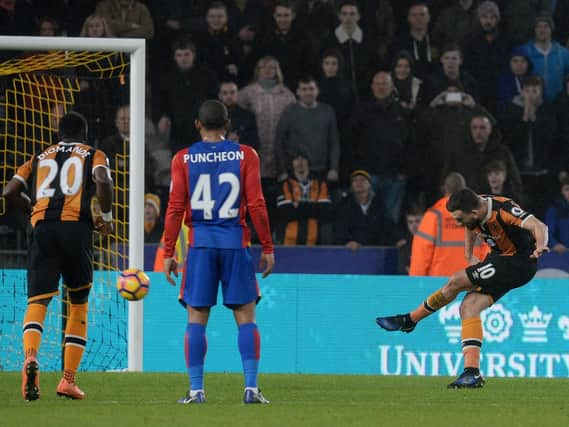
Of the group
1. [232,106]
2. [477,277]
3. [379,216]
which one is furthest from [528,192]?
[477,277]

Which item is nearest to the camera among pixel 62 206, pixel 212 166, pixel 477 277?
pixel 212 166

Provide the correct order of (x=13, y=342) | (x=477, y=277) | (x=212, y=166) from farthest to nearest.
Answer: (x=13, y=342) < (x=477, y=277) < (x=212, y=166)

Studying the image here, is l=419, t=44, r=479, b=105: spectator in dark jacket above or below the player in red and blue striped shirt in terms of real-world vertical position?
above

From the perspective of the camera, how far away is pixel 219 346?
1419 cm

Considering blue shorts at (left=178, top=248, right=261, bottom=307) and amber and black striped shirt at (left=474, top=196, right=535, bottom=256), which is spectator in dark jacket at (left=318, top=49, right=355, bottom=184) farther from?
blue shorts at (left=178, top=248, right=261, bottom=307)

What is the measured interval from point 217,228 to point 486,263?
298 centimetres

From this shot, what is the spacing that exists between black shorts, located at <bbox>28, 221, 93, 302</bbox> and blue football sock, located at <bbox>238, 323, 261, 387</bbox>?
4.37ft

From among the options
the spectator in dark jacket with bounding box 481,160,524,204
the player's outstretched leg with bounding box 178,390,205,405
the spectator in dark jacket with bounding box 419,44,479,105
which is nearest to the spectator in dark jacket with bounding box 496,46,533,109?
the spectator in dark jacket with bounding box 419,44,479,105

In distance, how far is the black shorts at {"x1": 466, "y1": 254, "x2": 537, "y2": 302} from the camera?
11.0 meters

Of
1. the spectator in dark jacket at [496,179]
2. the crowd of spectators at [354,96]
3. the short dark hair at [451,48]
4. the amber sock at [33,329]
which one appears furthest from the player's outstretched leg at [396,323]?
the short dark hair at [451,48]

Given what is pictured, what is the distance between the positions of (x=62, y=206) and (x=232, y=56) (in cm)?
777

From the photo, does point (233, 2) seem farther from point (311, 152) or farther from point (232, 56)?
point (311, 152)

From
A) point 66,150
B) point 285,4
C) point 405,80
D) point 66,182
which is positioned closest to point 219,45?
point 285,4

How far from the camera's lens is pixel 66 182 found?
9461mm
